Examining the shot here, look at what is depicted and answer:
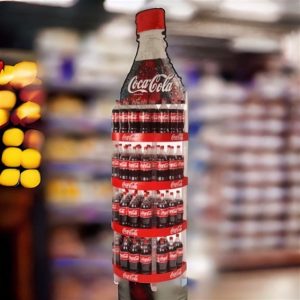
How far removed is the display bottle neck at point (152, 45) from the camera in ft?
8.45

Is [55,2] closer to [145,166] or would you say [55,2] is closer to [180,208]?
[145,166]

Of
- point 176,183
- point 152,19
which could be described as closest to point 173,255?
point 176,183

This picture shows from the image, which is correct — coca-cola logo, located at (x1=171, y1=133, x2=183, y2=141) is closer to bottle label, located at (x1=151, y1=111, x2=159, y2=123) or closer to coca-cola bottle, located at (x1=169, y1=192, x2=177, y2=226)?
bottle label, located at (x1=151, y1=111, x2=159, y2=123)

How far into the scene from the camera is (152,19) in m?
2.52

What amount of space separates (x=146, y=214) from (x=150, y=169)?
29 centimetres

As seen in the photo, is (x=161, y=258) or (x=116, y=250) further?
(x=116, y=250)

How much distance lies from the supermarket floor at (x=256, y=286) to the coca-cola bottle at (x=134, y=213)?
93 centimetres

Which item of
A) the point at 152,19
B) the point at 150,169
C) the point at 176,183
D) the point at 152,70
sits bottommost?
the point at 176,183

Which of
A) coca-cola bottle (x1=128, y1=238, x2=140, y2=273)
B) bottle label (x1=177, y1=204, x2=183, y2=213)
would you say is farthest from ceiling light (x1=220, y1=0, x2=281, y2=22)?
coca-cola bottle (x1=128, y1=238, x2=140, y2=273)

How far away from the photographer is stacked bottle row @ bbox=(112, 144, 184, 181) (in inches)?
95.1

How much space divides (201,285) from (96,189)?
44.2 inches

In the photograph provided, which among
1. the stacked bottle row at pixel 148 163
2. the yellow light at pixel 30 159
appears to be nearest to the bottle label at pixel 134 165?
the stacked bottle row at pixel 148 163

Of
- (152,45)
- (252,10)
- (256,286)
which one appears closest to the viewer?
(152,45)

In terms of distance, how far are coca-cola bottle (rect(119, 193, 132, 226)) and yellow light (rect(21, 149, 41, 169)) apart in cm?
67
